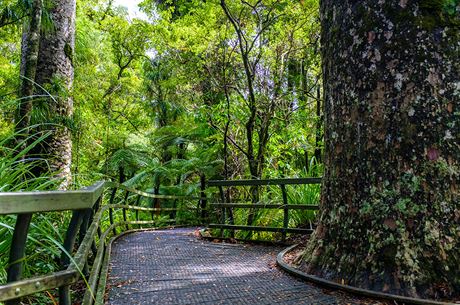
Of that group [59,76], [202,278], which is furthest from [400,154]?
[59,76]

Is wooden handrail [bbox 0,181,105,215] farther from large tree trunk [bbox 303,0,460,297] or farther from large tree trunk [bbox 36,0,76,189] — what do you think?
large tree trunk [bbox 36,0,76,189]

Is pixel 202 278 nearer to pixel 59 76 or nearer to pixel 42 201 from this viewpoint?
pixel 42 201

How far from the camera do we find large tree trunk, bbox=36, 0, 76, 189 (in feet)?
20.3

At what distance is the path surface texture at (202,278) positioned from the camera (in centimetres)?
306

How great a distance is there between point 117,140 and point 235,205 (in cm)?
984

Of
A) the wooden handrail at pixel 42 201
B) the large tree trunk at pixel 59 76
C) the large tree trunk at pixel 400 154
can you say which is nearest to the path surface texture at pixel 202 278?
the large tree trunk at pixel 400 154

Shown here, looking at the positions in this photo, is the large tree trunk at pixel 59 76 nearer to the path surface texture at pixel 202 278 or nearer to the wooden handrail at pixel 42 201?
the path surface texture at pixel 202 278

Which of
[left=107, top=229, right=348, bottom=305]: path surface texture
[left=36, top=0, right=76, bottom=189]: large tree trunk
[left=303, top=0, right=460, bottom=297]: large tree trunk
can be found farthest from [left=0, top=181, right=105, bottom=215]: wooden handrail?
[left=36, top=0, right=76, bottom=189]: large tree trunk

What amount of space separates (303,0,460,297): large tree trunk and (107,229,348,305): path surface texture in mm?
469

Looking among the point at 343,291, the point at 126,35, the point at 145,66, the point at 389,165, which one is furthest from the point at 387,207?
the point at 145,66

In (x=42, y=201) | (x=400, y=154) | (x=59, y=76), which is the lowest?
(x=42, y=201)

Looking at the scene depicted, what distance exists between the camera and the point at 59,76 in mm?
6398

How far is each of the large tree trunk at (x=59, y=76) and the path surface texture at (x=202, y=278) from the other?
1.78 metres

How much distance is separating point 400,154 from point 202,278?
2048 mm
